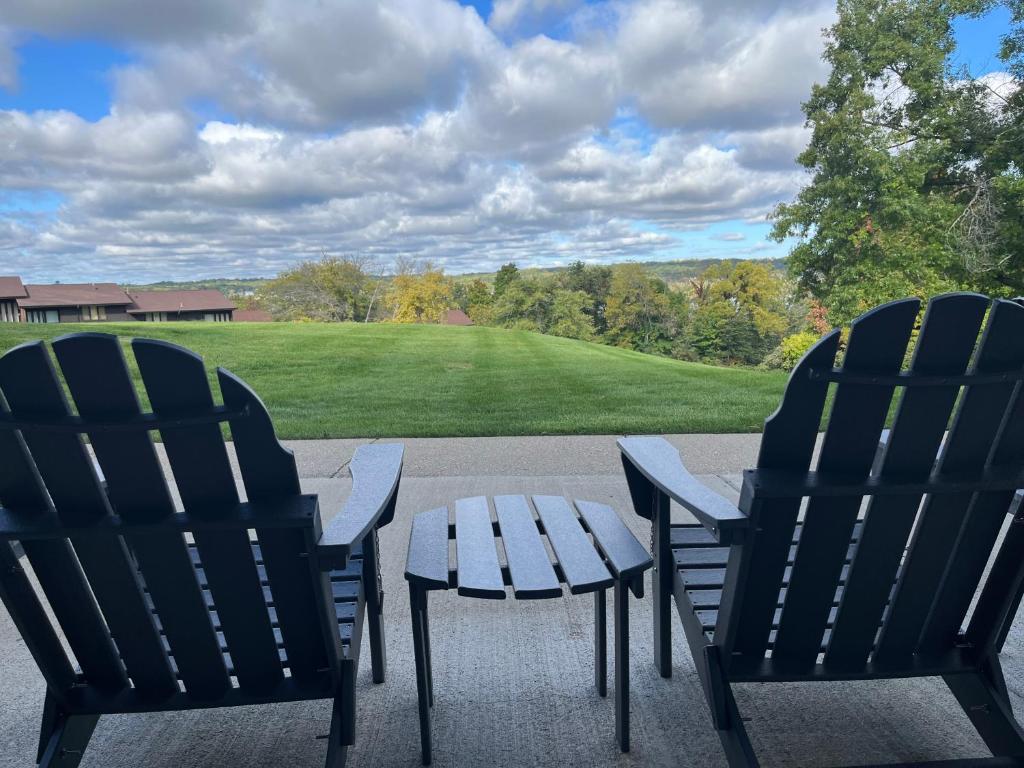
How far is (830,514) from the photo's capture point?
4.41ft

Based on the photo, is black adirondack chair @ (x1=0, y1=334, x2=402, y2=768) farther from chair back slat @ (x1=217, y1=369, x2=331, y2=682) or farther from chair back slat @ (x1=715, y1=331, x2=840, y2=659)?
chair back slat @ (x1=715, y1=331, x2=840, y2=659)

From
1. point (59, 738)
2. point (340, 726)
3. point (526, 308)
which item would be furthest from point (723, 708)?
point (526, 308)

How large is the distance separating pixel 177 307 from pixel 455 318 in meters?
16.1

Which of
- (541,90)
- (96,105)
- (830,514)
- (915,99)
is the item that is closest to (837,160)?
(915,99)

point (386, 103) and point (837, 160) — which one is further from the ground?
point (386, 103)

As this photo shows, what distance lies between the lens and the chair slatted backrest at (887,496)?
1.19 metres

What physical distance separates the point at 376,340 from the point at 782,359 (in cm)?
1305

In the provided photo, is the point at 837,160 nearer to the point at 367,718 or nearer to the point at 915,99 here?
the point at 915,99

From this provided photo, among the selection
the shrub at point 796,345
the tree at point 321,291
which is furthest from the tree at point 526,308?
the shrub at point 796,345

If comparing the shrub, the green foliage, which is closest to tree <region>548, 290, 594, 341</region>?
the green foliage

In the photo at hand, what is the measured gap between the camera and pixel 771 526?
1.34m

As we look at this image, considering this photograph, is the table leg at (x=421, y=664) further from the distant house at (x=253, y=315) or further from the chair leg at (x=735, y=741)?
the distant house at (x=253, y=315)

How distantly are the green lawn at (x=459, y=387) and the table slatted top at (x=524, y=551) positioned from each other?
3.69 metres

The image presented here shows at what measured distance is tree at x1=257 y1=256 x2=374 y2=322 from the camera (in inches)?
1266
